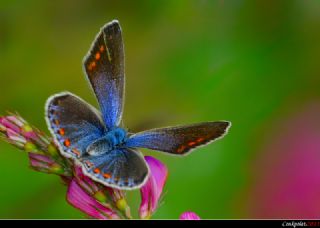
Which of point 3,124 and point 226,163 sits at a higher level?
point 3,124

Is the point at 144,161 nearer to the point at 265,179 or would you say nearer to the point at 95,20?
the point at 265,179

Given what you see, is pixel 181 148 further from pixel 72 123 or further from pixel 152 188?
pixel 72 123

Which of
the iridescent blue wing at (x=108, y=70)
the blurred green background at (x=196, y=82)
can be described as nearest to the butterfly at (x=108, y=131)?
the iridescent blue wing at (x=108, y=70)

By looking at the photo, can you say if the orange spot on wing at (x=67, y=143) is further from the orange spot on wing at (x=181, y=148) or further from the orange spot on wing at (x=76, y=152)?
the orange spot on wing at (x=181, y=148)

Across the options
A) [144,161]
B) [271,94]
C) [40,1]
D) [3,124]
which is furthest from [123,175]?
[40,1]

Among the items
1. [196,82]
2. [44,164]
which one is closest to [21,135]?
[44,164]

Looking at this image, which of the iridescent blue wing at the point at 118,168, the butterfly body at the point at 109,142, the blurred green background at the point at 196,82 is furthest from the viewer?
the blurred green background at the point at 196,82
